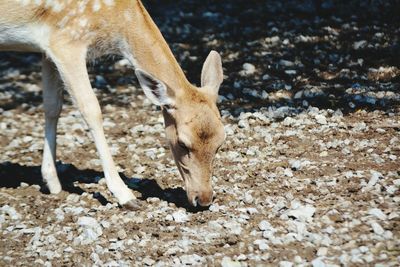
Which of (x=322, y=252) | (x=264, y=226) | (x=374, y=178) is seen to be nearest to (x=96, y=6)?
(x=264, y=226)

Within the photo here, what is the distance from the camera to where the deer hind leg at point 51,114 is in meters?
6.92

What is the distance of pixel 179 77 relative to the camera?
6.21 m

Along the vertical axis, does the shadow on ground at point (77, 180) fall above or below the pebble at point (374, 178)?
below

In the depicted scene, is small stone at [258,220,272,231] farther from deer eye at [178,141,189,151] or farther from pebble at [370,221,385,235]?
deer eye at [178,141,189,151]

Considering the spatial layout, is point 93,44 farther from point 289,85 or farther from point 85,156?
point 289,85

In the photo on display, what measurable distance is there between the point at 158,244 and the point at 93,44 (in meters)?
2.09

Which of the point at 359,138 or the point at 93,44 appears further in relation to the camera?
the point at 359,138

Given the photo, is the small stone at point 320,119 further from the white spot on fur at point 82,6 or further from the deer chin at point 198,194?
the white spot on fur at point 82,6

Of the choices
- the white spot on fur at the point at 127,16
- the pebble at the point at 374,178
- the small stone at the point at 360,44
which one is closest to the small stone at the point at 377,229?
the pebble at the point at 374,178

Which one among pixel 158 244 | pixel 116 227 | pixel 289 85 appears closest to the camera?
pixel 158 244

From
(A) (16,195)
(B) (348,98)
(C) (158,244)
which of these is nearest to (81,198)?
(A) (16,195)

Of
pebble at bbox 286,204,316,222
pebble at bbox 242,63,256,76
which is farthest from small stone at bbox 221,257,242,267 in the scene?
pebble at bbox 242,63,256,76

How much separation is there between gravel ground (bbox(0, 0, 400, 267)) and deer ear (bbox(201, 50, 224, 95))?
0.95 meters

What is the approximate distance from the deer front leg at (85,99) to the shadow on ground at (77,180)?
266 millimetres
